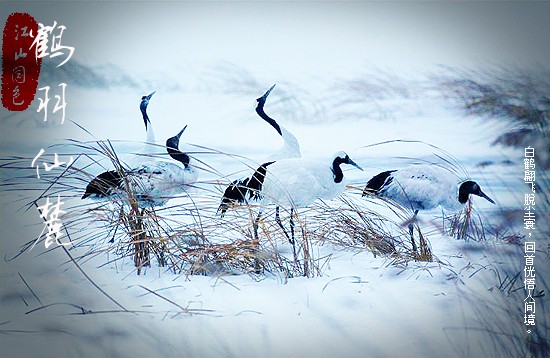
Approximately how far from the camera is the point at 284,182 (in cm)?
168

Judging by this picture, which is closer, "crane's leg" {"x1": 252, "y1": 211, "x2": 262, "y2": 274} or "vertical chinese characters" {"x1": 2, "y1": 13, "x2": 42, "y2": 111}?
"crane's leg" {"x1": 252, "y1": 211, "x2": 262, "y2": 274}

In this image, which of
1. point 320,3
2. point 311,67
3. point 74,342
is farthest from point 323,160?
point 74,342

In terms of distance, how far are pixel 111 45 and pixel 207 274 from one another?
100 centimetres

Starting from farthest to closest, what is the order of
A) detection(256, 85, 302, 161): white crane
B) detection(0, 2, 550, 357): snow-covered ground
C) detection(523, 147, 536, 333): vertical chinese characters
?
detection(256, 85, 302, 161): white crane < detection(523, 147, 536, 333): vertical chinese characters < detection(0, 2, 550, 357): snow-covered ground

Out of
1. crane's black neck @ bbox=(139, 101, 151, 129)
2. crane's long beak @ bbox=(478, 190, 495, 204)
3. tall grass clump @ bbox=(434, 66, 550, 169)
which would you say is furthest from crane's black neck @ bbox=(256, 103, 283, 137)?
crane's long beak @ bbox=(478, 190, 495, 204)

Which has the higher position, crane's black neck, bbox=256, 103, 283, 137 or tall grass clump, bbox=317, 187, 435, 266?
crane's black neck, bbox=256, 103, 283, 137

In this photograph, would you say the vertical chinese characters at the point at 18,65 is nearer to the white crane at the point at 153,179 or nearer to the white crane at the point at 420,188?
the white crane at the point at 153,179

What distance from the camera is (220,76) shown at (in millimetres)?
1849

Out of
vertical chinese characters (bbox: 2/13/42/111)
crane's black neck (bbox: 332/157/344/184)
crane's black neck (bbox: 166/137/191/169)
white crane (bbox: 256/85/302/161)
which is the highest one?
vertical chinese characters (bbox: 2/13/42/111)

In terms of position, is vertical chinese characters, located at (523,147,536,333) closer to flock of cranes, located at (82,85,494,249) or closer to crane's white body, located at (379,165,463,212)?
flock of cranes, located at (82,85,494,249)

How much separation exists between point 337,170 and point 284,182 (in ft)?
0.75

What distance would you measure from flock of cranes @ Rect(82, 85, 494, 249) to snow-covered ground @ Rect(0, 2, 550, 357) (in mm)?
47

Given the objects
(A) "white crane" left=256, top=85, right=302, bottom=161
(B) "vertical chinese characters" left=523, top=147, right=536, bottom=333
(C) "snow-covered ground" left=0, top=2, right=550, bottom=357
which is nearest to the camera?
(C) "snow-covered ground" left=0, top=2, right=550, bottom=357

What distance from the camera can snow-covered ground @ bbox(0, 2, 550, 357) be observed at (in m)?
1.60
